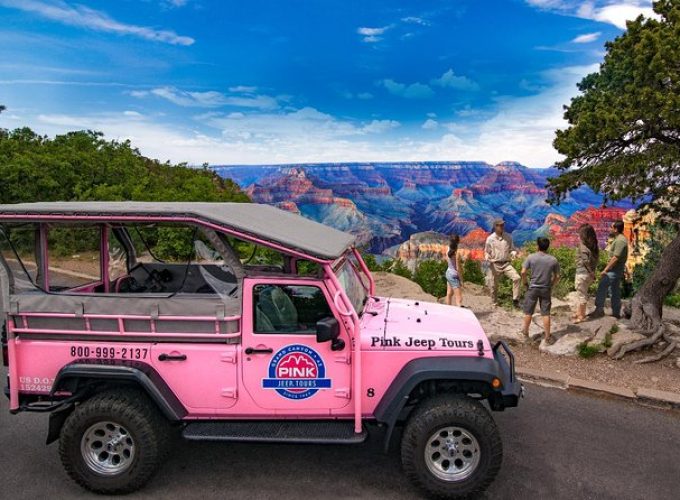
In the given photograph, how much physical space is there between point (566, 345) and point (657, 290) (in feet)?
6.15

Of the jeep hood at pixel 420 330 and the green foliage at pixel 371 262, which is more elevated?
the green foliage at pixel 371 262

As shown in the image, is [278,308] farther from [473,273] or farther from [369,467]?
[473,273]

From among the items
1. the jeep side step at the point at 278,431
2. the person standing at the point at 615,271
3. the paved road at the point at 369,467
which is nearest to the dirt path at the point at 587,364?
the person standing at the point at 615,271

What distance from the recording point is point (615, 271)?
902 centimetres

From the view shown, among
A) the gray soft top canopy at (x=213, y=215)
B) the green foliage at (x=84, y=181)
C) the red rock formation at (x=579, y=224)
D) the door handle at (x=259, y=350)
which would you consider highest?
the green foliage at (x=84, y=181)

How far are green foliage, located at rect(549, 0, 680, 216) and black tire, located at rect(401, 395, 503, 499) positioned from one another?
510 cm

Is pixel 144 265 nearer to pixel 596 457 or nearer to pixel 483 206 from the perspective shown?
pixel 596 457

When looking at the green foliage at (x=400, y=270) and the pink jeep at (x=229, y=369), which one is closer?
the pink jeep at (x=229, y=369)

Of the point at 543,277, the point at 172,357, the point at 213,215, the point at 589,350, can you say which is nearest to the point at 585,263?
the point at 543,277

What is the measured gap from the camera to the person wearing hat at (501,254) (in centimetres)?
1052

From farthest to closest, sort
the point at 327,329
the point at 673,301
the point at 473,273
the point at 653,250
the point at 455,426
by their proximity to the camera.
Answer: the point at 473,273 → the point at 653,250 → the point at 673,301 → the point at 455,426 → the point at 327,329

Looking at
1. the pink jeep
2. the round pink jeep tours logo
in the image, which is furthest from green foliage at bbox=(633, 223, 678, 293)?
the round pink jeep tours logo

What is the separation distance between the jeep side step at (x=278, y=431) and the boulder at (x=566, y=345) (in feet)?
15.9

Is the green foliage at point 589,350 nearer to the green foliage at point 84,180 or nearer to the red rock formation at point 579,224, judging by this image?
the red rock formation at point 579,224
